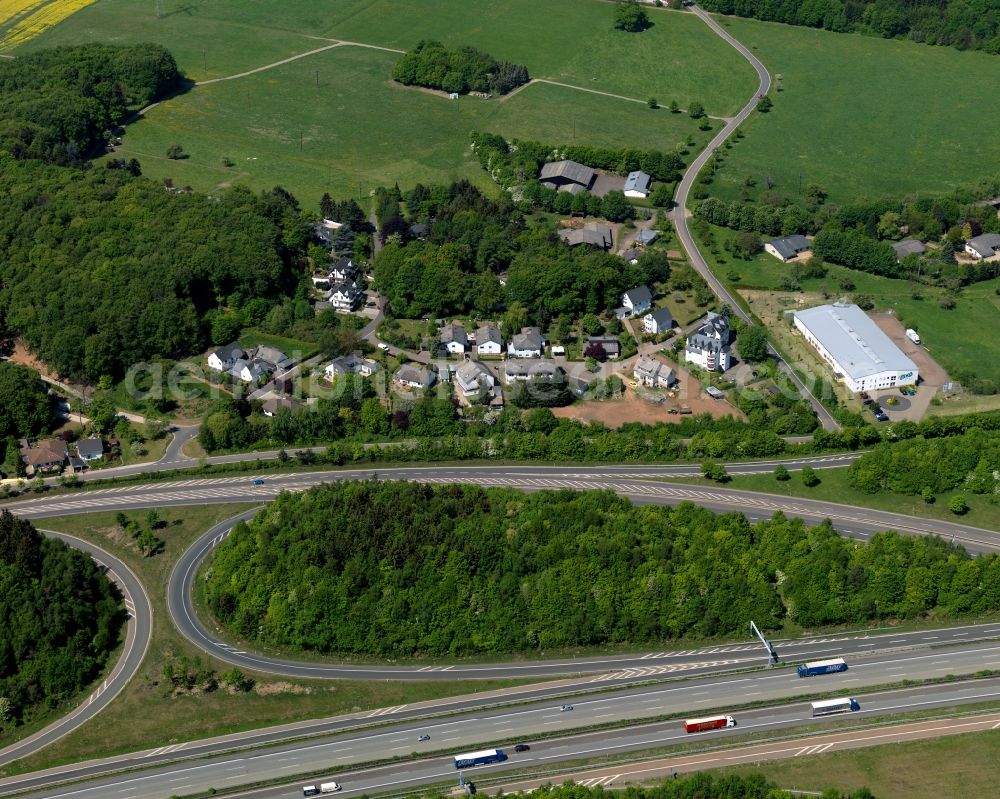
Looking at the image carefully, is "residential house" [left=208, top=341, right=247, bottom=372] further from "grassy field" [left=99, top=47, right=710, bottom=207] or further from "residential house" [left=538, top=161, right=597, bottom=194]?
"residential house" [left=538, top=161, right=597, bottom=194]

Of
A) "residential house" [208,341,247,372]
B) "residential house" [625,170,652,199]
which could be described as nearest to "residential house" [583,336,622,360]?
"residential house" [208,341,247,372]

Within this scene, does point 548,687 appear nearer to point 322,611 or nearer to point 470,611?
point 470,611

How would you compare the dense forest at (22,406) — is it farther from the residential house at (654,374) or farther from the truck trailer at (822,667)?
the truck trailer at (822,667)

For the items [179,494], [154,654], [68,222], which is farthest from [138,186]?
[154,654]

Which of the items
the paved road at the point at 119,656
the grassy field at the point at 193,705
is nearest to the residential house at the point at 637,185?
the paved road at the point at 119,656

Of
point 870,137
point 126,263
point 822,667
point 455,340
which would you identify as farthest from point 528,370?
point 870,137

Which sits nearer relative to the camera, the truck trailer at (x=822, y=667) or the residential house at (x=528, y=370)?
the truck trailer at (x=822, y=667)

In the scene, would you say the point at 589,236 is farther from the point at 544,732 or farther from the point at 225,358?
the point at 544,732
